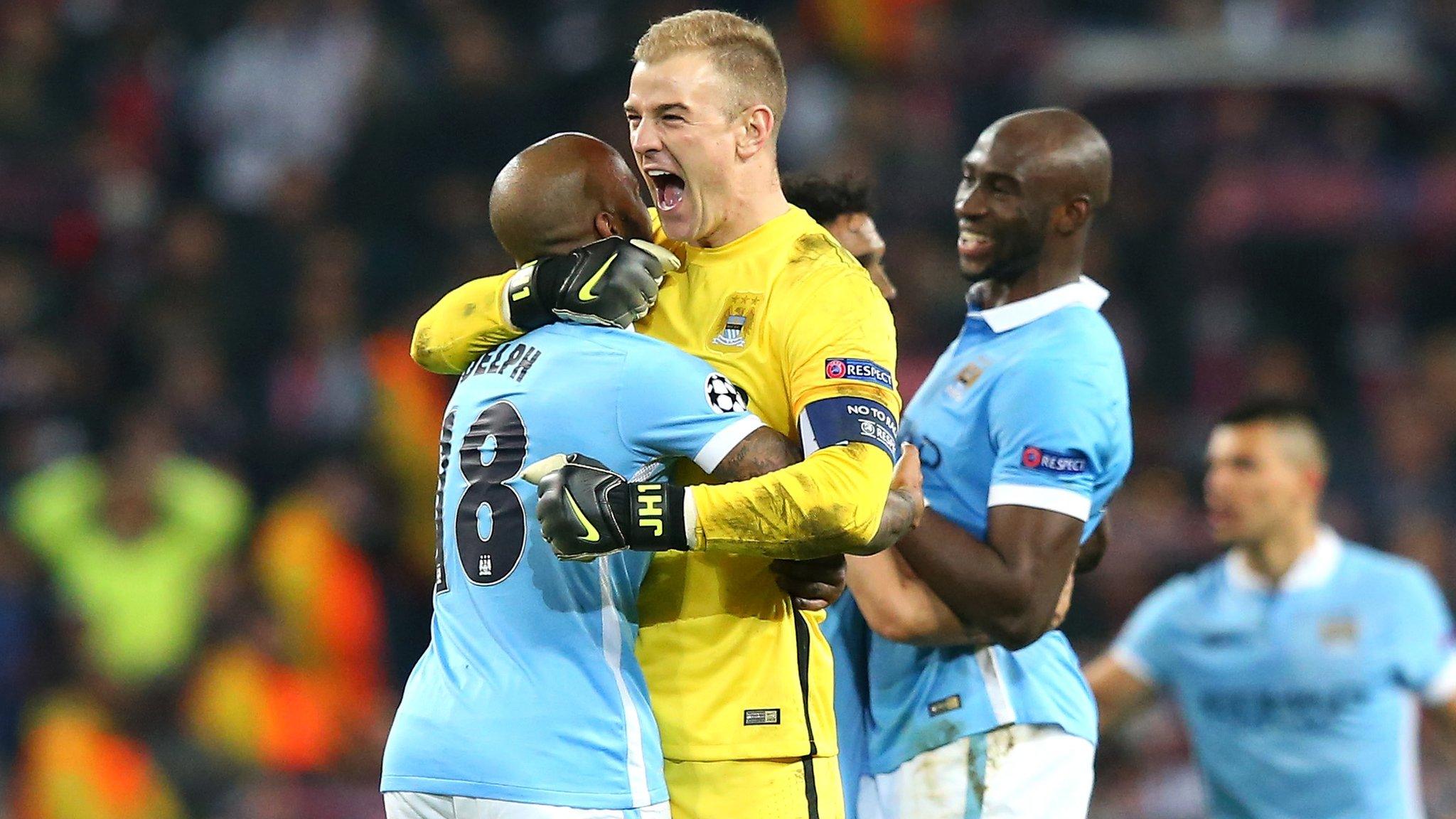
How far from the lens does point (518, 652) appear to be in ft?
11.0

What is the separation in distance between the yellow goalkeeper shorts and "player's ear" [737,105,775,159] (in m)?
1.22

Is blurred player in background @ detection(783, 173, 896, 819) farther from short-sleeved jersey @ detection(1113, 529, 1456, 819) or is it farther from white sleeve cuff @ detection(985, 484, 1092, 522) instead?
short-sleeved jersey @ detection(1113, 529, 1456, 819)

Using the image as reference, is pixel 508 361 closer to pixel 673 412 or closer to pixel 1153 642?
pixel 673 412

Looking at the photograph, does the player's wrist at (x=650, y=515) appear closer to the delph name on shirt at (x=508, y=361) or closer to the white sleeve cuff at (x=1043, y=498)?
the delph name on shirt at (x=508, y=361)

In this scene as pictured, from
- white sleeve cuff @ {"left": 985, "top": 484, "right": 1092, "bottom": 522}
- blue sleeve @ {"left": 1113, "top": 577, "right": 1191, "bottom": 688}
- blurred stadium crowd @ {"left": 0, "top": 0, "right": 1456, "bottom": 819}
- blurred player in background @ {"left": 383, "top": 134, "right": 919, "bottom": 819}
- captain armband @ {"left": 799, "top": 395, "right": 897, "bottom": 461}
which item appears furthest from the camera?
blurred stadium crowd @ {"left": 0, "top": 0, "right": 1456, "bottom": 819}

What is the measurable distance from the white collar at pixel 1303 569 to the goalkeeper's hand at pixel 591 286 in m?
3.80

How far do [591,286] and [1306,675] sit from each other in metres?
3.88

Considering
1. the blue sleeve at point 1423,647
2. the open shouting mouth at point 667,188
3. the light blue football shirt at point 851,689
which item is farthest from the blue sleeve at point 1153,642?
the open shouting mouth at point 667,188

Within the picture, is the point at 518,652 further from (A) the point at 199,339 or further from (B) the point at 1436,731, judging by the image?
(A) the point at 199,339

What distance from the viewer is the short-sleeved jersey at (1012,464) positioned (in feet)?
13.6

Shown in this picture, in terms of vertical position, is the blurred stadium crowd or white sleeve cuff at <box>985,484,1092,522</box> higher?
the blurred stadium crowd

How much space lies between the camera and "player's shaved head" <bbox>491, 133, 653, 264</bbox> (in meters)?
3.57

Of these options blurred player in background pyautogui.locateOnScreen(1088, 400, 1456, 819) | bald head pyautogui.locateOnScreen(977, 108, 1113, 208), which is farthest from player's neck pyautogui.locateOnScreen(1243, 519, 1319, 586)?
bald head pyautogui.locateOnScreen(977, 108, 1113, 208)

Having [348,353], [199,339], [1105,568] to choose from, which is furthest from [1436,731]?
[199,339]
